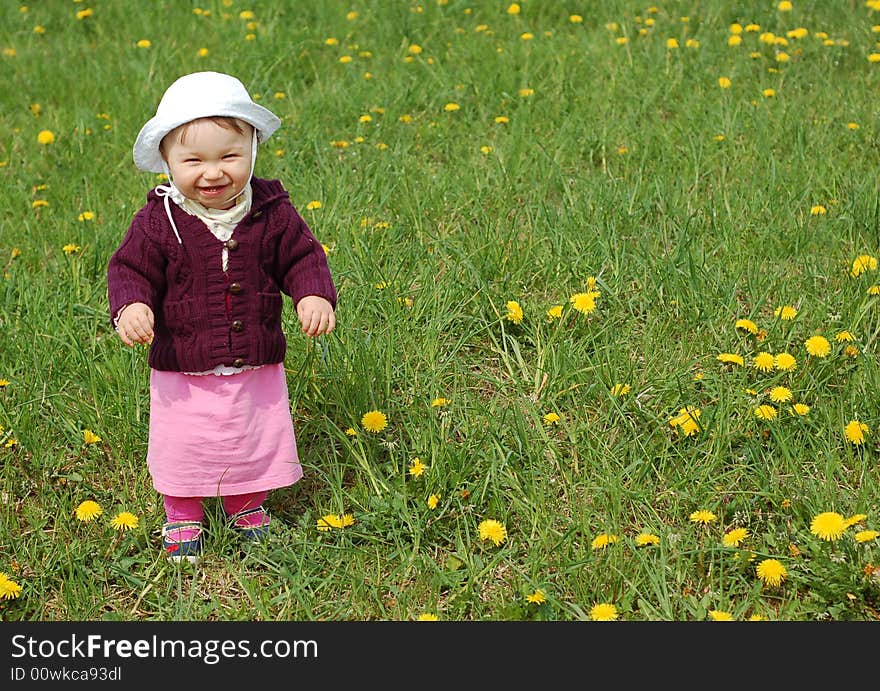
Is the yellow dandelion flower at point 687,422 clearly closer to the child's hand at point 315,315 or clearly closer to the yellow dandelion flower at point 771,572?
the yellow dandelion flower at point 771,572

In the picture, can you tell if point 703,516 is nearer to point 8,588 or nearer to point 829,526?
point 829,526

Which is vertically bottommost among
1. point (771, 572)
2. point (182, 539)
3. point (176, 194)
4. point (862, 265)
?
point (182, 539)

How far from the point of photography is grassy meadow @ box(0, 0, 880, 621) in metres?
2.62

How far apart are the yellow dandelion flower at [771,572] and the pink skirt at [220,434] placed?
3.64ft

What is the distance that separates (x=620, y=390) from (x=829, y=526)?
0.75m

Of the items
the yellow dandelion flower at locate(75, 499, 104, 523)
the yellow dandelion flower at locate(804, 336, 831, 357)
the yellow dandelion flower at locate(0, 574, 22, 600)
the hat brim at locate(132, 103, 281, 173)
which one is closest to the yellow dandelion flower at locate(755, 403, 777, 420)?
the yellow dandelion flower at locate(804, 336, 831, 357)

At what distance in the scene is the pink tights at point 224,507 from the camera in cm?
273

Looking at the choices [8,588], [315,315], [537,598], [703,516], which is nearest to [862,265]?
[703,516]

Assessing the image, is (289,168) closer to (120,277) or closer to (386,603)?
(120,277)

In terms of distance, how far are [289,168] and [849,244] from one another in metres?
2.13

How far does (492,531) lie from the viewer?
265 cm

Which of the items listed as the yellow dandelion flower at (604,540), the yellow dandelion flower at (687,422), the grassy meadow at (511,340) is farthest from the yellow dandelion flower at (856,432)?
the yellow dandelion flower at (604,540)

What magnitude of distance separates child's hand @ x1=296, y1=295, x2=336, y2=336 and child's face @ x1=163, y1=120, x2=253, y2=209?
0.99ft

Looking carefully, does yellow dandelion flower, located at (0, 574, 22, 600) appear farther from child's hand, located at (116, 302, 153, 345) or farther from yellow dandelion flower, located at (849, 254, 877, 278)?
yellow dandelion flower, located at (849, 254, 877, 278)
